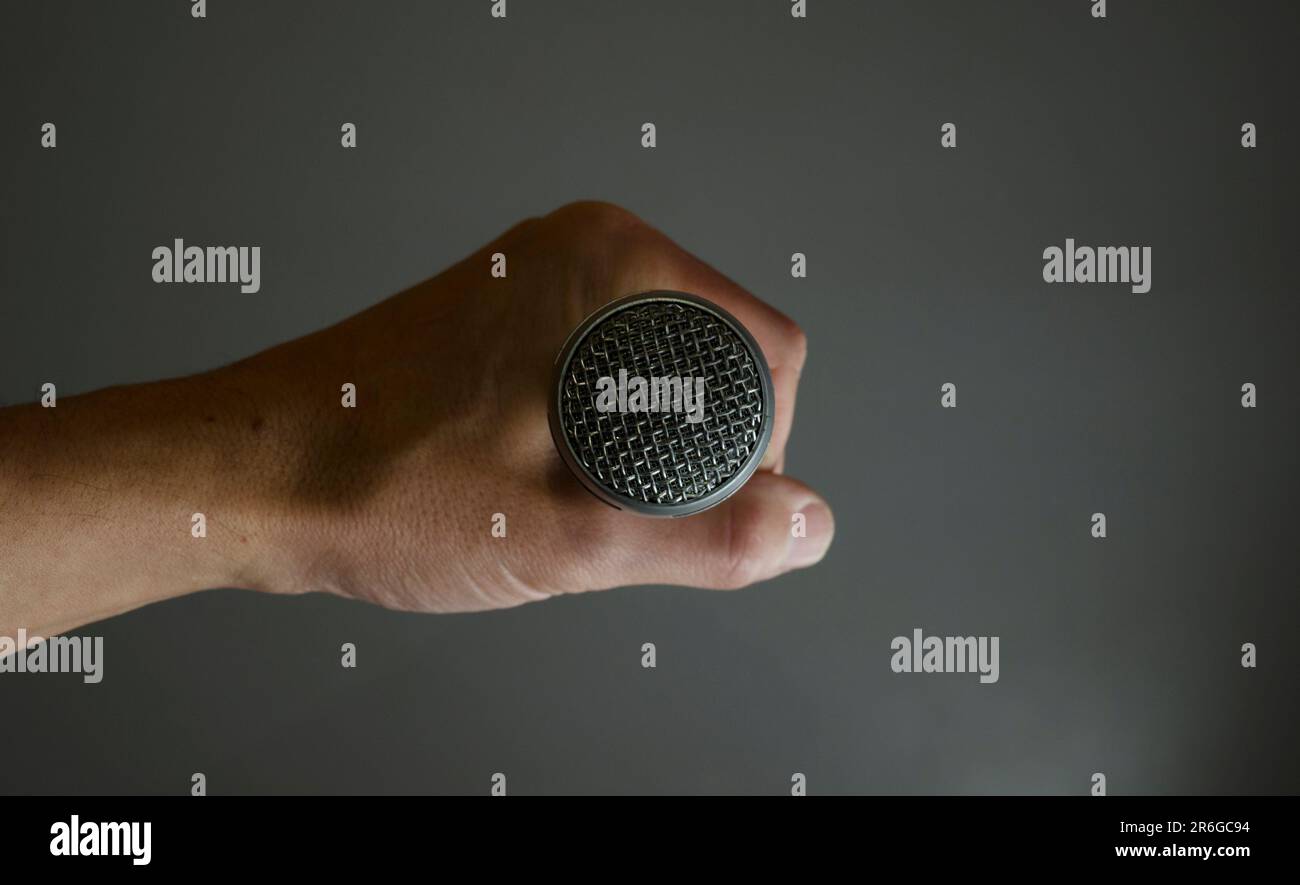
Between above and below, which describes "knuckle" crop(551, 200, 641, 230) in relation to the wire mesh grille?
above

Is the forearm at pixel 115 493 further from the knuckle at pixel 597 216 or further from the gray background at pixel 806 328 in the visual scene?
the gray background at pixel 806 328

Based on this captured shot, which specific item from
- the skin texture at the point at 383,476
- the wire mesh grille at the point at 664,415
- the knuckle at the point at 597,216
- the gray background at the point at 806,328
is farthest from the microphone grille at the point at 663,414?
the gray background at the point at 806,328

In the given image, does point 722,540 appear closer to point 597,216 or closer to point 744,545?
point 744,545

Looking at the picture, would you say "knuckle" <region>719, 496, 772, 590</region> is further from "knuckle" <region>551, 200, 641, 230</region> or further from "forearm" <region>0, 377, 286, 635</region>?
"forearm" <region>0, 377, 286, 635</region>

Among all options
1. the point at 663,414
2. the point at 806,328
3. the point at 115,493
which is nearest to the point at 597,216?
the point at 663,414

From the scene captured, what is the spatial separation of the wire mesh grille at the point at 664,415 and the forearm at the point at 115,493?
319 millimetres

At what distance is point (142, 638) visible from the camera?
5.96 ft

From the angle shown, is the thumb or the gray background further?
the gray background

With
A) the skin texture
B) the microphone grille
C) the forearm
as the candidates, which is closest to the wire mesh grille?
the microphone grille

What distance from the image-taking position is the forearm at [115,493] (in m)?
0.74

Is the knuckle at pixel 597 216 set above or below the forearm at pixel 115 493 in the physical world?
above

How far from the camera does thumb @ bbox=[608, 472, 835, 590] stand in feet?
2.46

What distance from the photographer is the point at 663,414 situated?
0.61 m
